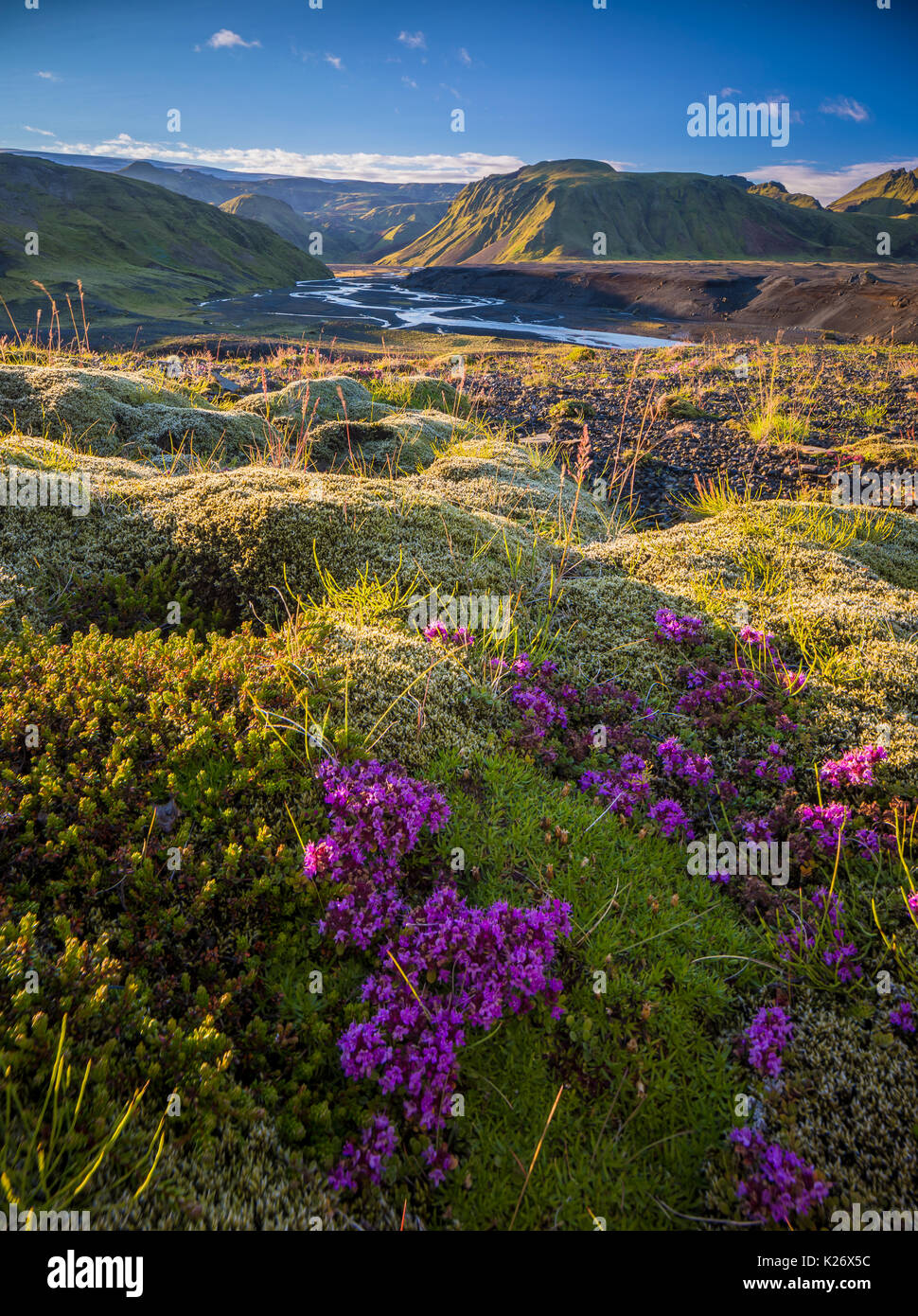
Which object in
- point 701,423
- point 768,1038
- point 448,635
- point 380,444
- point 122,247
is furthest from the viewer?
point 122,247

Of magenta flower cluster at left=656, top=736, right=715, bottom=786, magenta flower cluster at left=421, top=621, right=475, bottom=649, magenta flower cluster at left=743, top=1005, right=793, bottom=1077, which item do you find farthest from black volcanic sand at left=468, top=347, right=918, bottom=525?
magenta flower cluster at left=743, top=1005, right=793, bottom=1077

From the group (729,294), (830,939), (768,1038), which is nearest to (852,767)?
(830,939)

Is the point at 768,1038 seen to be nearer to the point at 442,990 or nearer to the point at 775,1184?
the point at 775,1184

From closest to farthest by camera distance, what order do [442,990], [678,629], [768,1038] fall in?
[768,1038] → [442,990] → [678,629]

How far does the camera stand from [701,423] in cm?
1744

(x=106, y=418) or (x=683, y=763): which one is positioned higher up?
(x=106, y=418)

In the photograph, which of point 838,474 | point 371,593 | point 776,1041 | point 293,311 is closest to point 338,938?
point 776,1041

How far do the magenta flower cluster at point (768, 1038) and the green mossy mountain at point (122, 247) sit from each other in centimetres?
7182

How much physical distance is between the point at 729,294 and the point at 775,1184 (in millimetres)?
121521

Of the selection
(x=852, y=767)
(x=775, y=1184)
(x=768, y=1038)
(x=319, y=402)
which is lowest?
(x=775, y=1184)

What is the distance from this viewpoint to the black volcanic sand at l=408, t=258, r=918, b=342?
2527 inches

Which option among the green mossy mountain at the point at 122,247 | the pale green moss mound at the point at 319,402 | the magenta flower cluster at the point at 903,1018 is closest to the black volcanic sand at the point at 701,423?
the pale green moss mound at the point at 319,402

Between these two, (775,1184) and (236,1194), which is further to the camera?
(775,1184)

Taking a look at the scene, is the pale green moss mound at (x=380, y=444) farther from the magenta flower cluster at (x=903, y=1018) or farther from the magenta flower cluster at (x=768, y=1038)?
the magenta flower cluster at (x=903, y=1018)
